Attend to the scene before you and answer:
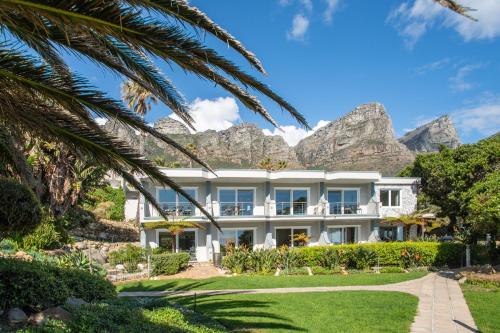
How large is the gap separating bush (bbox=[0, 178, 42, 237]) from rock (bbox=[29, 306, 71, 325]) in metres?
1.24

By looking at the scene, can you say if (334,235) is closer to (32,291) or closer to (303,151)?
(32,291)

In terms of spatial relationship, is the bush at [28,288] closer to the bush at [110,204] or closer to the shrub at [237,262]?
the shrub at [237,262]

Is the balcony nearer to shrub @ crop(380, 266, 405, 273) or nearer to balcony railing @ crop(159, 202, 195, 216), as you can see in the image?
shrub @ crop(380, 266, 405, 273)

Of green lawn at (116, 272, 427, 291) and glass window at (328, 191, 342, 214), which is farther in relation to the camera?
glass window at (328, 191, 342, 214)

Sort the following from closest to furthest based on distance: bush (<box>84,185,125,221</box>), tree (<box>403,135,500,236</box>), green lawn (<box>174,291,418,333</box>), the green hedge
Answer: green lawn (<box>174,291,418,333</box>) → the green hedge → tree (<box>403,135,500,236</box>) → bush (<box>84,185,125,221</box>)

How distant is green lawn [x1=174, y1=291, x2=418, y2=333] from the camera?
9.66 meters

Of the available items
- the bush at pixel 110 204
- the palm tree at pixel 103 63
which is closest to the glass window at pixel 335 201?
the bush at pixel 110 204

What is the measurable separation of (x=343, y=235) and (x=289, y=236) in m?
4.28

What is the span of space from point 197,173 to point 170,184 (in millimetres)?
19652

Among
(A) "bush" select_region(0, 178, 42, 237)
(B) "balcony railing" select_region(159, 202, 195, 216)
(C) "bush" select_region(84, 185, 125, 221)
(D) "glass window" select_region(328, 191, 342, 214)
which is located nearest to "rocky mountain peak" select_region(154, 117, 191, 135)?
(A) "bush" select_region(0, 178, 42, 237)

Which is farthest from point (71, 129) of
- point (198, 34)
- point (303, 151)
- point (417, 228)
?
point (303, 151)

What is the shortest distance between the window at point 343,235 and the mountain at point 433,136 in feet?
348

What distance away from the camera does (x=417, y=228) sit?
1337 inches

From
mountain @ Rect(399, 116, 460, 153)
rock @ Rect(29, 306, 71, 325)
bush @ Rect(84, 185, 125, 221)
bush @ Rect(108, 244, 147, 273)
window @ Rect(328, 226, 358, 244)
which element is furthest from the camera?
mountain @ Rect(399, 116, 460, 153)
